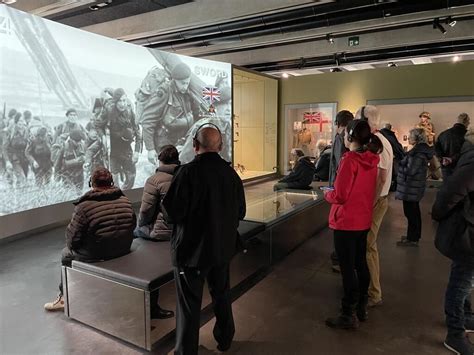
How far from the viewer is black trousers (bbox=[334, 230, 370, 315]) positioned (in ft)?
8.40

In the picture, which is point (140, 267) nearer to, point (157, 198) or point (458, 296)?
point (157, 198)

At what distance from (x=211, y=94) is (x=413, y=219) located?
5.53m

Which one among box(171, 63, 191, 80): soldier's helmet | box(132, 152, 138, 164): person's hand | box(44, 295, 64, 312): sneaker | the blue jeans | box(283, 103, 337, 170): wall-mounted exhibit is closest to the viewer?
the blue jeans

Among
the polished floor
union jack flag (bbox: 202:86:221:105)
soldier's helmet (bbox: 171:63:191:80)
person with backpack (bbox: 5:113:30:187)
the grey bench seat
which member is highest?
soldier's helmet (bbox: 171:63:191:80)

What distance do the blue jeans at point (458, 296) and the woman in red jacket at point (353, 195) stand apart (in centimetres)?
59

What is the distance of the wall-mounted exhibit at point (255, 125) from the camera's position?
11430mm

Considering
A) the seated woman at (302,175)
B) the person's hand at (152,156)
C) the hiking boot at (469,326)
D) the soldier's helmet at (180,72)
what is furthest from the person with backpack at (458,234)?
the soldier's helmet at (180,72)

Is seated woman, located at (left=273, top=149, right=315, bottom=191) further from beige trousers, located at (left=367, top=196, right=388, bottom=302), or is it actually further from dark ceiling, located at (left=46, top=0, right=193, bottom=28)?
dark ceiling, located at (left=46, top=0, right=193, bottom=28)

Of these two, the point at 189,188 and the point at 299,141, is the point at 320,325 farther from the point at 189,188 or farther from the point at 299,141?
the point at 299,141

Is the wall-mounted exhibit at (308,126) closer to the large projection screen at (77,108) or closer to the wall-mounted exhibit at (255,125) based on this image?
the wall-mounted exhibit at (255,125)

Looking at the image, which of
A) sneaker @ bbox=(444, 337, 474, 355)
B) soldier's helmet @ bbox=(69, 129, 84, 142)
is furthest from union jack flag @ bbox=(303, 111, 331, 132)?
sneaker @ bbox=(444, 337, 474, 355)

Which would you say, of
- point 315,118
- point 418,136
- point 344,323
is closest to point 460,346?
point 344,323

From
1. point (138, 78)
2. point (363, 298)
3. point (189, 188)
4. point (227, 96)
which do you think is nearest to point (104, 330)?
point (189, 188)

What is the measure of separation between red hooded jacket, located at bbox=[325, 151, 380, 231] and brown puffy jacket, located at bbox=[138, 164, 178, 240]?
1.28 metres
